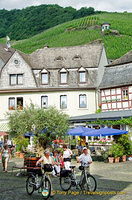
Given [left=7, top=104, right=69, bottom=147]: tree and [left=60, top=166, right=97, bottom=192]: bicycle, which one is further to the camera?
[left=7, top=104, right=69, bottom=147]: tree

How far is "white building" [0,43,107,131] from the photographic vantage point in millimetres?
36094

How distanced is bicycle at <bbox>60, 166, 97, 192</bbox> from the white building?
24085mm

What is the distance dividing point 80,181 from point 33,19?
565 ft

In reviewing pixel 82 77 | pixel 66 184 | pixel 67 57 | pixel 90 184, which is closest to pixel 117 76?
pixel 82 77

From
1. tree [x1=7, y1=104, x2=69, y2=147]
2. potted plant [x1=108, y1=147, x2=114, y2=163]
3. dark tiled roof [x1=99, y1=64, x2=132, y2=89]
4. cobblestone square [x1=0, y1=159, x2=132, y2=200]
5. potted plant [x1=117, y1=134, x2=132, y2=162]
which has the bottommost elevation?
cobblestone square [x1=0, y1=159, x2=132, y2=200]

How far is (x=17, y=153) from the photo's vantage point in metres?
27.9

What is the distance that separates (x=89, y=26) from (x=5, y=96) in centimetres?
8677

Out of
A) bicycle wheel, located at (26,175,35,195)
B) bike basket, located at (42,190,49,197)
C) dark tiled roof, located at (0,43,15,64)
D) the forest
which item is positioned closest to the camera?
bike basket, located at (42,190,49,197)

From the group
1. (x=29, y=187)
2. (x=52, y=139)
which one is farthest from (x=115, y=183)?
(x=52, y=139)

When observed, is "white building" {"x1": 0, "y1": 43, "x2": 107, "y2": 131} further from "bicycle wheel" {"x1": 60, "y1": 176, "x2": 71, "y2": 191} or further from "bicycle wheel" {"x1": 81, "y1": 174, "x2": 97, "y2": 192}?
"bicycle wheel" {"x1": 81, "y1": 174, "x2": 97, "y2": 192}

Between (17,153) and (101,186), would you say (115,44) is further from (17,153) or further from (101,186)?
(101,186)

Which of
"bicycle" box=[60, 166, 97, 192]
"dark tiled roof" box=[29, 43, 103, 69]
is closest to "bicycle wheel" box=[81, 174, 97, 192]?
"bicycle" box=[60, 166, 97, 192]

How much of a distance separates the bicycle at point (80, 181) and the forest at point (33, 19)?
150 metres

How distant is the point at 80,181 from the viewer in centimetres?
1128
